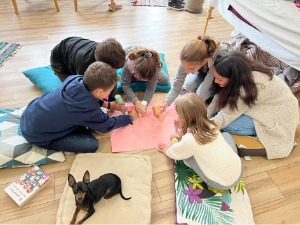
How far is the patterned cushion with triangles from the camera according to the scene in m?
1.30

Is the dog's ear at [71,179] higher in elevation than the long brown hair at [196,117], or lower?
lower

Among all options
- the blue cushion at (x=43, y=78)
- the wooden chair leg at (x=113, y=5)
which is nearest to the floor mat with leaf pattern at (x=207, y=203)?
the blue cushion at (x=43, y=78)

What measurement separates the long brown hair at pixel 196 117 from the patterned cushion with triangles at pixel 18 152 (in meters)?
0.74

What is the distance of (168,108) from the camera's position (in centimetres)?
174

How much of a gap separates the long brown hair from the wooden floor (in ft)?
1.14

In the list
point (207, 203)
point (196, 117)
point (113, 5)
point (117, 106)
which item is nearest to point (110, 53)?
point (117, 106)

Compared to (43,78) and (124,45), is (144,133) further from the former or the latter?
(124,45)

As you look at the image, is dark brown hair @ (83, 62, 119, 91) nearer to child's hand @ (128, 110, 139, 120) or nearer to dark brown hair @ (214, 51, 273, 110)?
child's hand @ (128, 110, 139, 120)

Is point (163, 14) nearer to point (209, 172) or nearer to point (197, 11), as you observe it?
point (197, 11)

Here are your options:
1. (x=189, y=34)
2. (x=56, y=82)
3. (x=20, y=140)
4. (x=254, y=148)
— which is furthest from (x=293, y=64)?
(x=20, y=140)

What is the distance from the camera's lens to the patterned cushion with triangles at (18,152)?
130cm

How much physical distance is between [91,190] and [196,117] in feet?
1.92

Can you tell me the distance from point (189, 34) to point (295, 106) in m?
1.53

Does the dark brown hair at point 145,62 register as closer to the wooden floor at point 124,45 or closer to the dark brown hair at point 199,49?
the dark brown hair at point 199,49
